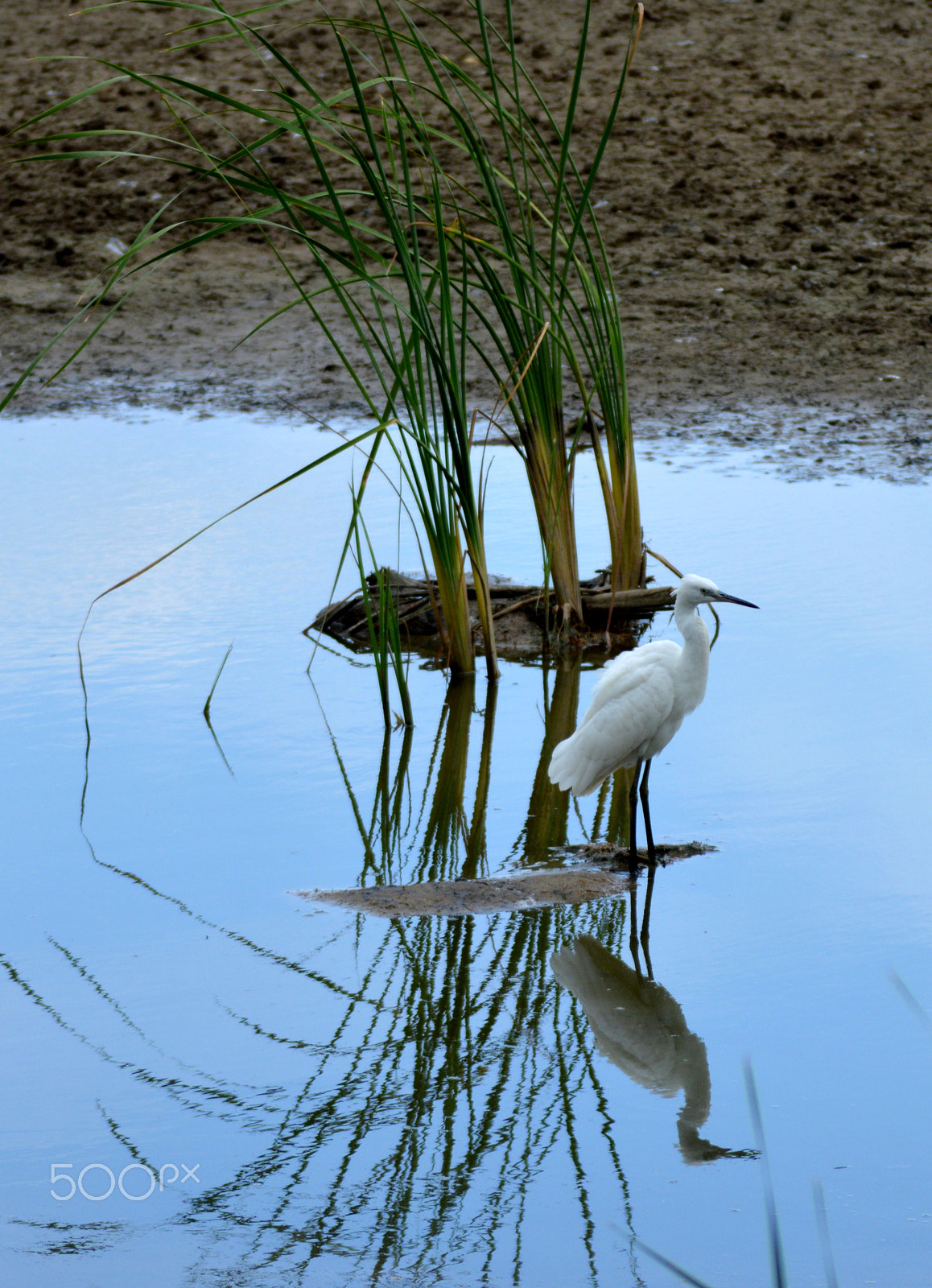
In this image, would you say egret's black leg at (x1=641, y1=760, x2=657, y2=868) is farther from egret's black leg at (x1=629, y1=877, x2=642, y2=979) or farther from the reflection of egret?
the reflection of egret

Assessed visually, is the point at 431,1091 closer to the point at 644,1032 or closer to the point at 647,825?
the point at 644,1032

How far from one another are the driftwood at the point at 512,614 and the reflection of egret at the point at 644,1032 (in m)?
2.24

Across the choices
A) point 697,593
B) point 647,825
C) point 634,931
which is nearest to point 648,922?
point 634,931

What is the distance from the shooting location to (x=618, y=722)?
11.8ft

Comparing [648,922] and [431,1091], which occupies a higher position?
[648,922]

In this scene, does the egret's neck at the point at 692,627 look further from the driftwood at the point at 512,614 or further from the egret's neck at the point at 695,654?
the driftwood at the point at 512,614

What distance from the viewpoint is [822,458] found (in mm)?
6980

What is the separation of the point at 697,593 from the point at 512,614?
5.84ft

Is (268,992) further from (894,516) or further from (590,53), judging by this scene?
(590,53)

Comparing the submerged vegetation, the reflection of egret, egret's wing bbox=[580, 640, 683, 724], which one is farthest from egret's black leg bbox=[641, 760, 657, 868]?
the submerged vegetation

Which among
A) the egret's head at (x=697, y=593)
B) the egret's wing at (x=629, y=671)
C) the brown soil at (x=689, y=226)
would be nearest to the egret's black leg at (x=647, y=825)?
the egret's wing at (x=629, y=671)

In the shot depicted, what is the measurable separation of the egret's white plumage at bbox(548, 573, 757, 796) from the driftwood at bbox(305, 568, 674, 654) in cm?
158

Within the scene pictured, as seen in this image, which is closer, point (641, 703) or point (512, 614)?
point (641, 703)

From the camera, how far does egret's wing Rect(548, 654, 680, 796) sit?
3605 mm
